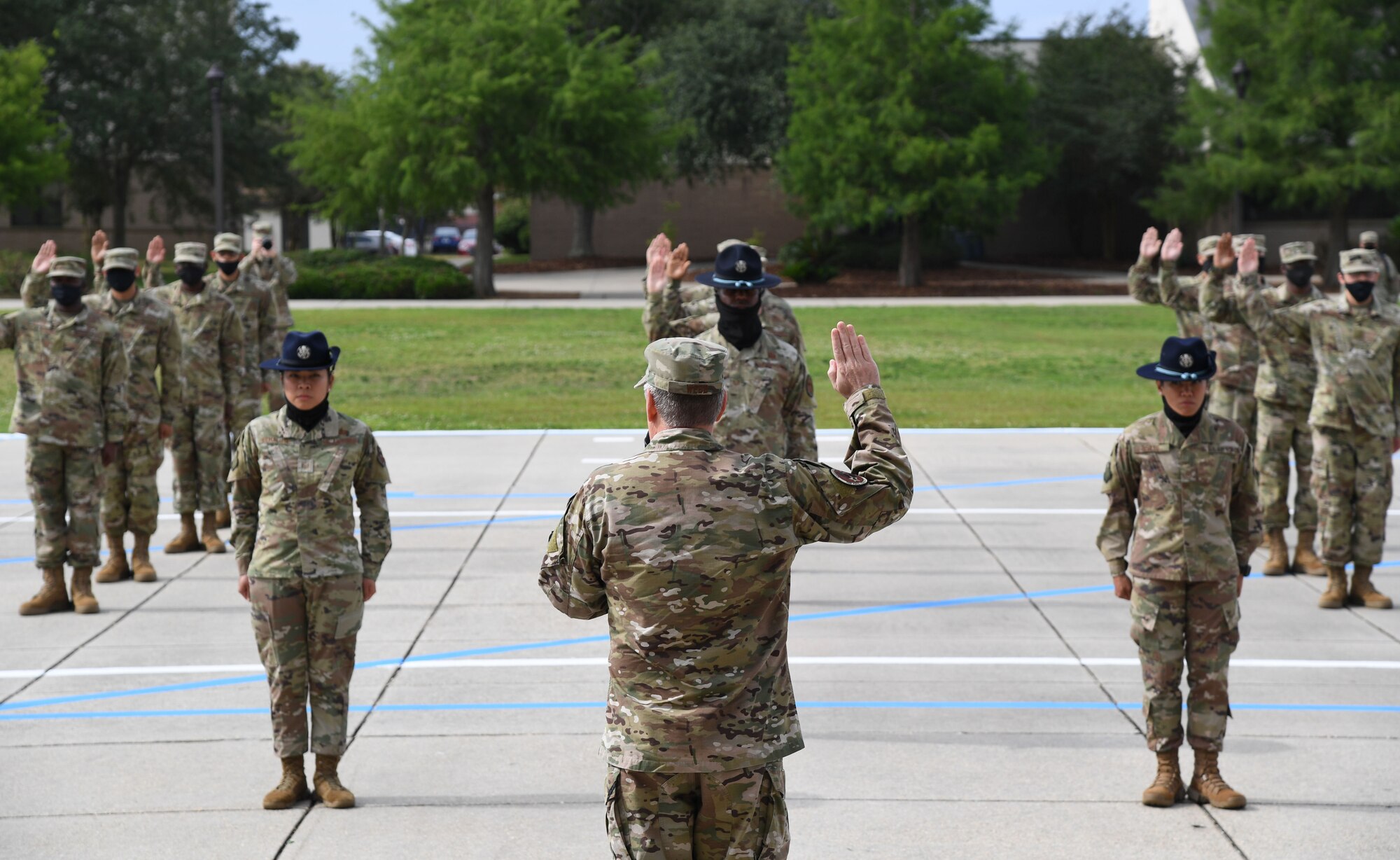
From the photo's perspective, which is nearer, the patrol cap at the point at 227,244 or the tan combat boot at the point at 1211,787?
the tan combat boot at the point at 1211,787

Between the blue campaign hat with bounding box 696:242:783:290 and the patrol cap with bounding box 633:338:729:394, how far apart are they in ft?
13.6

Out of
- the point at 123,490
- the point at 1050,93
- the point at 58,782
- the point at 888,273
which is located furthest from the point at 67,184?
the point at 58,782

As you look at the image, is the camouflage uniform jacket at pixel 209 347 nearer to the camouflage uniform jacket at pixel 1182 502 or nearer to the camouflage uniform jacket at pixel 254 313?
the camouflage uniform jacket at pixel 254 313

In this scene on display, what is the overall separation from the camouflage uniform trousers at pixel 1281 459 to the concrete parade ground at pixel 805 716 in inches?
19.5

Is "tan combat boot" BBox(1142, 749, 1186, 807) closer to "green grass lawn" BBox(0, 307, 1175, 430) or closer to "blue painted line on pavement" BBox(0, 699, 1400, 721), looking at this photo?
"blue painted line on pavement" BBox(0, 699, 1400, 721)

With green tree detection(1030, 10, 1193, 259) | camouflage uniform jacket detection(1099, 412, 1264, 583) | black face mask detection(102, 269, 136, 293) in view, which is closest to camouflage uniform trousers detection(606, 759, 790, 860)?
camouflage uniform jacket detection(1099, 412, 1264, 583)

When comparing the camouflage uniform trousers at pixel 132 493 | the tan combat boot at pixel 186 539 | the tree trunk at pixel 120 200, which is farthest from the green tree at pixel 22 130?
the camouflage uniform trousers at pixel 132 493

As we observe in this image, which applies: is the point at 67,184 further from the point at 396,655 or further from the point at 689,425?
the point at 689,425

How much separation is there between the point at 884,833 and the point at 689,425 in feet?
9.17

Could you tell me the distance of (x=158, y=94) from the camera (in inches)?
2117

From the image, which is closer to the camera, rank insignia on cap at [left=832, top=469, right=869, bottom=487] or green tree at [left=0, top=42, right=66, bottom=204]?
rank insignia on cap at [left=832, top=469, right=869, bottom=487]

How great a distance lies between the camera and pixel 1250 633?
980 cm

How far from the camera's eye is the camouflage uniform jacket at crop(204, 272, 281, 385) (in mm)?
13375

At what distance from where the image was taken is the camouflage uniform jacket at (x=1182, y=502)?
686 cm
